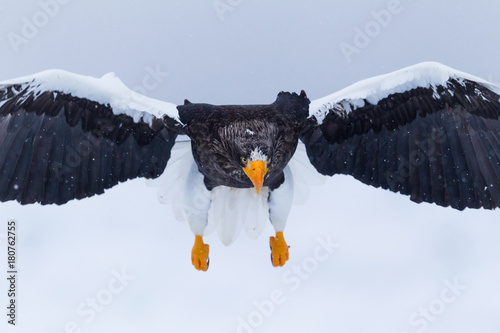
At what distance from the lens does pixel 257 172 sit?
4.78 meters

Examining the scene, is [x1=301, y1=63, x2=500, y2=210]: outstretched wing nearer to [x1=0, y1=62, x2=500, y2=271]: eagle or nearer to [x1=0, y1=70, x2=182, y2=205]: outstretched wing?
[x1=0, y1=62, x2=500, y2=271]: eagle

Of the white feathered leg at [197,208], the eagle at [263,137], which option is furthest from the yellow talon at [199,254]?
the eagle at [263,137]

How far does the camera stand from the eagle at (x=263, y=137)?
5.26 m

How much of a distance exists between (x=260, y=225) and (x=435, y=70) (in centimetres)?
212

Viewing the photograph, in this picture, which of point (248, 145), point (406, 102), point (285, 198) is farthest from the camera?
point (285, 198)

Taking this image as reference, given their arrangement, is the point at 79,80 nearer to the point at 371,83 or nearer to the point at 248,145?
the point at 248,145

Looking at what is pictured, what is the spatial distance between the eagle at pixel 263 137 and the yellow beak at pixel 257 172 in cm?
11

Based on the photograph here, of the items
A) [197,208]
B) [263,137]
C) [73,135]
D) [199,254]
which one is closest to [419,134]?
[263,137]

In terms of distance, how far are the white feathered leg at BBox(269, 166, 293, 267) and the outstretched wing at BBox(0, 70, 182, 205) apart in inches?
41.6

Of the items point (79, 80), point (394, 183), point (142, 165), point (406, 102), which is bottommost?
point (394, 183)

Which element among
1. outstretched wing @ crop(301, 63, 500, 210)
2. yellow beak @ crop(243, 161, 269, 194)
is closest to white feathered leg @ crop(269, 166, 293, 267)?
outstretched wing @ crop(301, 63, 500, 210)

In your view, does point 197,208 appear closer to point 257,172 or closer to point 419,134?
point 257,172

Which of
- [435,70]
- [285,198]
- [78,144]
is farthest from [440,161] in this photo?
[78,144]

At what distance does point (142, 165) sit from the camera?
5867 mm
